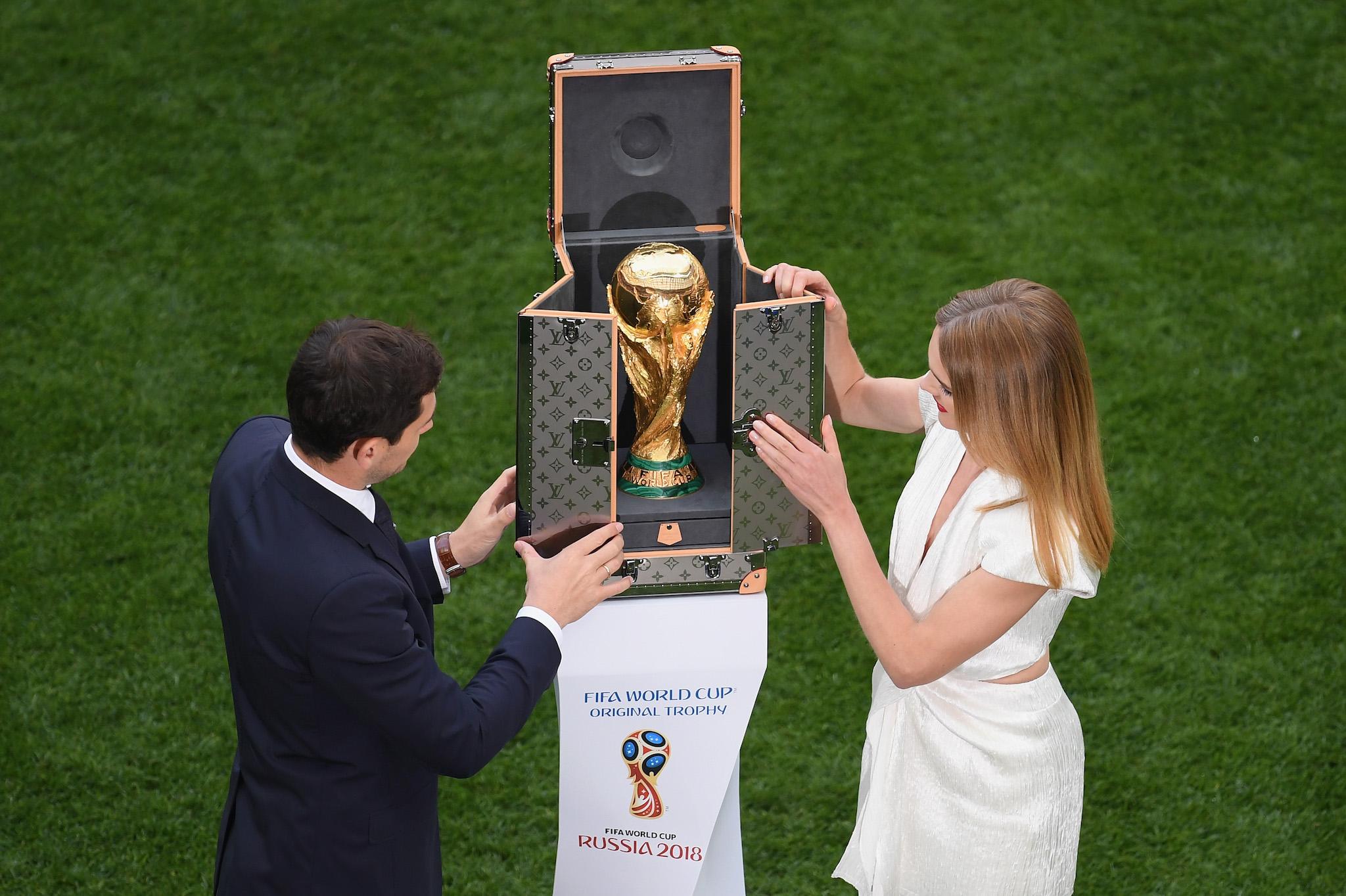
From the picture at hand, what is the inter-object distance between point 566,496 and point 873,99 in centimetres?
441

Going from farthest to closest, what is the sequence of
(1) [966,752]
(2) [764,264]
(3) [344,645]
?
1. (2) [764,264]
2. (1) [966,752]
3. (3) [344,645]

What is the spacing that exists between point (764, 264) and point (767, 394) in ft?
10.4

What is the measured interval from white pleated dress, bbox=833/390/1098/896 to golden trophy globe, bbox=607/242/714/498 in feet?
1.55

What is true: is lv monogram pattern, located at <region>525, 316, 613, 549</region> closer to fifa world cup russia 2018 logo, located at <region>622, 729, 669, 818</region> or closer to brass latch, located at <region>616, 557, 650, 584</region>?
brass latch, located at <region>616, 557, 650, 584</region>

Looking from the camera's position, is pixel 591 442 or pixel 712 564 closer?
Result: pixel 591 442

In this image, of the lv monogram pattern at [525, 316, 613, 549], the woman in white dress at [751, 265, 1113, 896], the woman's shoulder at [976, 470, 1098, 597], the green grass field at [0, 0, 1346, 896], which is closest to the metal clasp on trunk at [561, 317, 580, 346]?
the lv monogram pattern at [525, 316, 613, 549]

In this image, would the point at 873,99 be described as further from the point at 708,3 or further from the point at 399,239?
the point at 399,239

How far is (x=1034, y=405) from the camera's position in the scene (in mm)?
2439

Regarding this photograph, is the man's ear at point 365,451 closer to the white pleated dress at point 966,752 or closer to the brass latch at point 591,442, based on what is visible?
the brass latch at point 591,442

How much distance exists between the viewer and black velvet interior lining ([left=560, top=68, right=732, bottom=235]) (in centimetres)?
292

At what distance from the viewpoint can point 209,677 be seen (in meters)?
4.36

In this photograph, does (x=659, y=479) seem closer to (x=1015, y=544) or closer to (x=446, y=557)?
(x=446, y=557)

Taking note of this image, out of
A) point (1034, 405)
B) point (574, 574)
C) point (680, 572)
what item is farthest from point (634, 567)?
point (1034, 405)

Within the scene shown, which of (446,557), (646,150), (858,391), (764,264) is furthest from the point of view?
(764,264)
